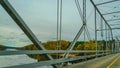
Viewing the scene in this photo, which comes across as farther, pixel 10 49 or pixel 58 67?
pixel 58 67

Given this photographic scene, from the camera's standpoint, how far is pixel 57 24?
13633 millimetres

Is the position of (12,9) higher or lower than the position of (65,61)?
higher

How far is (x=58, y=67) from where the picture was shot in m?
12.8

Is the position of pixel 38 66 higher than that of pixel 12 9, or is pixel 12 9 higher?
pixel 12 9

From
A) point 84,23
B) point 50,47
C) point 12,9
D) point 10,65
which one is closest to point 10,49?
point 10,65

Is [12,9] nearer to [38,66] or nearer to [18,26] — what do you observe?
[18,26]

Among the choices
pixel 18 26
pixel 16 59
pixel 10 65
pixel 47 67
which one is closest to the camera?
pixel 10 65

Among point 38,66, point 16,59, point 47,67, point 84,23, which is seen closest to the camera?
point 16,59

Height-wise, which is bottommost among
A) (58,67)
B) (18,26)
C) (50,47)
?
(58,67)

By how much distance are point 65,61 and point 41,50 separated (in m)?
3.70


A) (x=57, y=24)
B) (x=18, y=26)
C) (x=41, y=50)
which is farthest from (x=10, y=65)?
(x=57, y=24)

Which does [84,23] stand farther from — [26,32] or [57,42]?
[26,32]

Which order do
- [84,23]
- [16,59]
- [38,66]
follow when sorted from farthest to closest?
[84,23]
[38,66]
[16,59]

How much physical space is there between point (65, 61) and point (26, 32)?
4.63 metres
